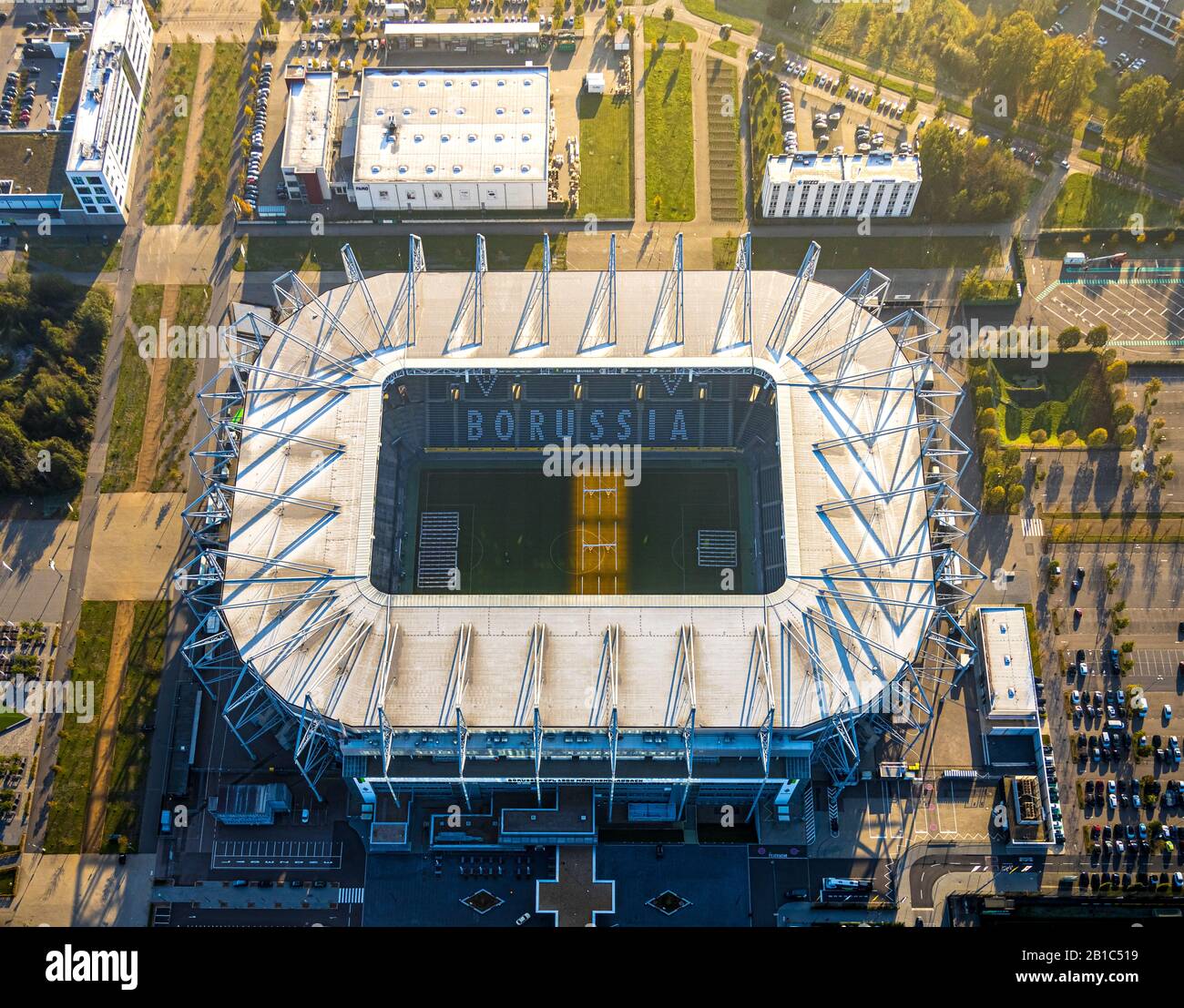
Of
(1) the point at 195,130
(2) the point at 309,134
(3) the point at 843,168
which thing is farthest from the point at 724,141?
(1) the point at 195,130

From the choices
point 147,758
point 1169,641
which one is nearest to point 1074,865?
point 1169,641

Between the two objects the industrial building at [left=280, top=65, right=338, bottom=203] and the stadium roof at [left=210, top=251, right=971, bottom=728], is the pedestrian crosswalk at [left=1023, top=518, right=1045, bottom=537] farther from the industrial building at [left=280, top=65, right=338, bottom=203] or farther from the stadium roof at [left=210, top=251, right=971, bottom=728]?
the industrial building at [left=280, top=65, right=338, bottom=203]

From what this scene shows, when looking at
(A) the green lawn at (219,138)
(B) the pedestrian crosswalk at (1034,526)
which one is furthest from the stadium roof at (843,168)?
(A) the green lawn at (219,138)

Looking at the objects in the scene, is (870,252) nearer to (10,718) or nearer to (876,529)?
(876,529)

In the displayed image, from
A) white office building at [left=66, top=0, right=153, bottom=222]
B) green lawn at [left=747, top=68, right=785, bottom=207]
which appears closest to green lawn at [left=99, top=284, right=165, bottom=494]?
white office building at [left=66, top=0, right=153, bottom=222]

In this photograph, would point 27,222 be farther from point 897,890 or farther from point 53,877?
point 897,890
